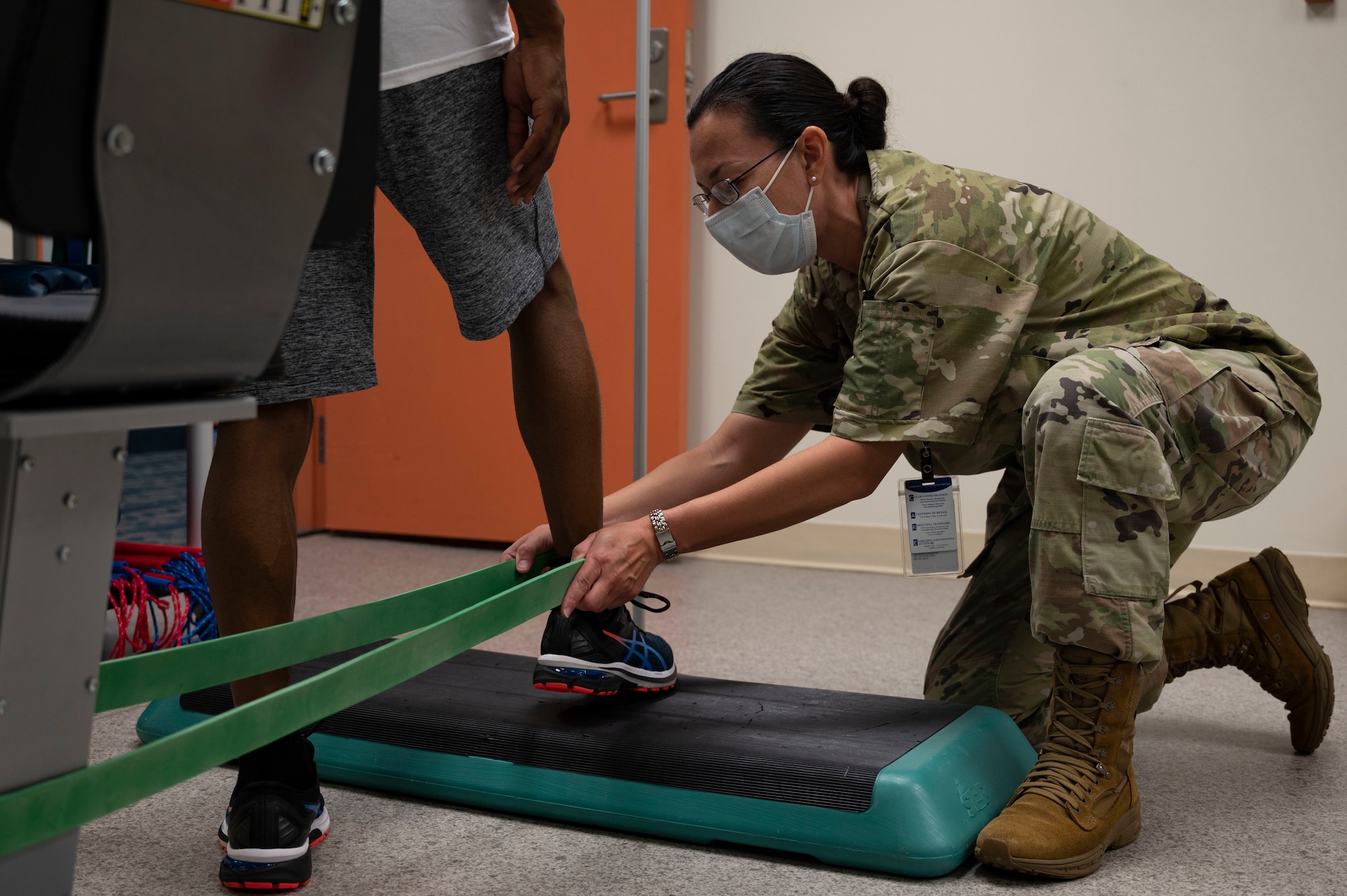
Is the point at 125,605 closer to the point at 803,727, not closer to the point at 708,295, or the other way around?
the point at 803,727

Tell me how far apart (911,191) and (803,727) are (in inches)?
23.3

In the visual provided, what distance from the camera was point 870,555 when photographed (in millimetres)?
2721

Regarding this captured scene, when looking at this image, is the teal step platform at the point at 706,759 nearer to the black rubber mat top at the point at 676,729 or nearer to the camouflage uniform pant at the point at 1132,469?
the black rubber mat top at the point at 676,729

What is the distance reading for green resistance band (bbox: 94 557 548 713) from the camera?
801 millimetres

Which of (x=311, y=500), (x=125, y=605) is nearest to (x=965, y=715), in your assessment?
(x=125, y=605)

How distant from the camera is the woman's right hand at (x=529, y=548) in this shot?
1.22 m

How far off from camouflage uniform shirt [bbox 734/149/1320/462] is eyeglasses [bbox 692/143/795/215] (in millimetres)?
121

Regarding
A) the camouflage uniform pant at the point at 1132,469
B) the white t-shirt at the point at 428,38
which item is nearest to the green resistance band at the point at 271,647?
the white t-shirt at the point at 428,38

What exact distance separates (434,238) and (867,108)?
574mm

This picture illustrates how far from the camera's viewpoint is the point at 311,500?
3.16m

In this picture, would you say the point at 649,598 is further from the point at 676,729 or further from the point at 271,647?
the point at 271,647

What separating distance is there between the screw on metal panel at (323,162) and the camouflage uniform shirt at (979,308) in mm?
716

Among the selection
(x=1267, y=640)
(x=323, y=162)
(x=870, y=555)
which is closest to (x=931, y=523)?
(x=1267, y=640)

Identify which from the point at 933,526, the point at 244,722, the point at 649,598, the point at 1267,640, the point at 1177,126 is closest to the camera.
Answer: the point at 244,722
